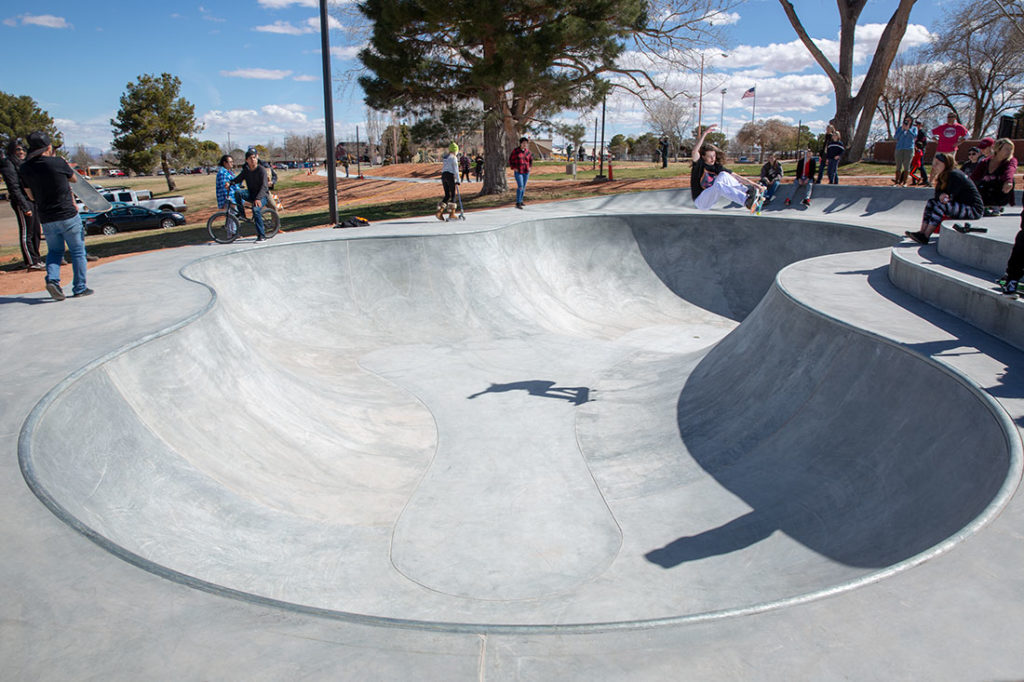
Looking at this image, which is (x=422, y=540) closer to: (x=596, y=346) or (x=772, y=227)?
(x=596, y=346)

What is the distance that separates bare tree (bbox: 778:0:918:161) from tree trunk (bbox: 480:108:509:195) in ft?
49.7

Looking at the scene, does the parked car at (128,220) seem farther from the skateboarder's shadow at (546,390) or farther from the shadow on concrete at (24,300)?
the skateboarder's shadow at (546,390)

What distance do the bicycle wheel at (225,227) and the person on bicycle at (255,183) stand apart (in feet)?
1.37

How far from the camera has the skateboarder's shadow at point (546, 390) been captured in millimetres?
8609

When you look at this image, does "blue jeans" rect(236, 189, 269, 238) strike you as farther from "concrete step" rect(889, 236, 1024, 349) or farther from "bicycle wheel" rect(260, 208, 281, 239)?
"concrete step" rect(889, 236, 1024, 349)

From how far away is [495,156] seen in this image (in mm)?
23234

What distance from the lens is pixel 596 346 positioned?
437 inches

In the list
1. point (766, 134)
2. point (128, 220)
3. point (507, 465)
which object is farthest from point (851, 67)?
point (766, 134)

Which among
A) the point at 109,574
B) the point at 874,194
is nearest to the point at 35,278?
the point at 109,574

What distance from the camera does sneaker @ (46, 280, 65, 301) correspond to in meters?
7.14

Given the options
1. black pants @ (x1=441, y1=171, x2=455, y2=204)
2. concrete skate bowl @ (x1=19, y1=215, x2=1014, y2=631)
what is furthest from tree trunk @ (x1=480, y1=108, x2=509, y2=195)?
concrete skate bowl @ (x1=19, y1=215, x2=1014, y2=631)

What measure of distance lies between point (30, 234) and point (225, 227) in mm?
3350

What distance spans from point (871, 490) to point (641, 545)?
1.74 meters

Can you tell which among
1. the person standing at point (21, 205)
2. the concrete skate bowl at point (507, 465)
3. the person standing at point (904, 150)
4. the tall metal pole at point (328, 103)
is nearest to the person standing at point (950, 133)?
the person standing at point (904, 150)
